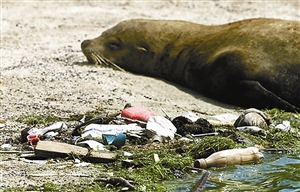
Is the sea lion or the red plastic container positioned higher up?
the sea lion

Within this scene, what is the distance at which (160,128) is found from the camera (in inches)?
287

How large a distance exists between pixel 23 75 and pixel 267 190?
494cm

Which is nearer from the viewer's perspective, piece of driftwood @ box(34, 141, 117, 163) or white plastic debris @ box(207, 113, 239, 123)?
piece of driftwood @ box(34, 141, 117, 163)

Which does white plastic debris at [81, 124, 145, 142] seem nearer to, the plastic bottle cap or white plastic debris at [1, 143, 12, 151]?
white plastic debris at [1, 143, 12, 151]

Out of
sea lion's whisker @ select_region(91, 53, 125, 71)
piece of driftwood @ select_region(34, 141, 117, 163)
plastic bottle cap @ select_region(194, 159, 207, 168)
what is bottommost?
piece of driftwood @ select_region(34, 141, 117, 163)

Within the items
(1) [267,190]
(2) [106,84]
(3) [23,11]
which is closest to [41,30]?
(3) [23,11]

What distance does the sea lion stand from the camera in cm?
902

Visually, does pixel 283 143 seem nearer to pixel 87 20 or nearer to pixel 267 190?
pixel 267 190

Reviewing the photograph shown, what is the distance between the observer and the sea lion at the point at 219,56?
9.02 meters

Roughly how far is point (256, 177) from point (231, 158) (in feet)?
1.31

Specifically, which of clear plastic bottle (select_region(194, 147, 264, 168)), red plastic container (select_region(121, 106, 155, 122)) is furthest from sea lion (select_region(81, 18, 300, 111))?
clear plastic bottle (select_region(194, 147, 264, 168))

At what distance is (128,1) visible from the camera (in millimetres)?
16250

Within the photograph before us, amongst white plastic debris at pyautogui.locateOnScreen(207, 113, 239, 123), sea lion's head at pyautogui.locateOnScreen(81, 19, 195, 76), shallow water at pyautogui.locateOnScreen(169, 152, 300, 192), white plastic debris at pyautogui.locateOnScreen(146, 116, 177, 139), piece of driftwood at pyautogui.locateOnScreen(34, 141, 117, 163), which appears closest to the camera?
shallow water at pyautogui.locateOnScreen(169, 152, 300, 192)

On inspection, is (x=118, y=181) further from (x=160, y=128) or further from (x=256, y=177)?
(x=160, y=128)
